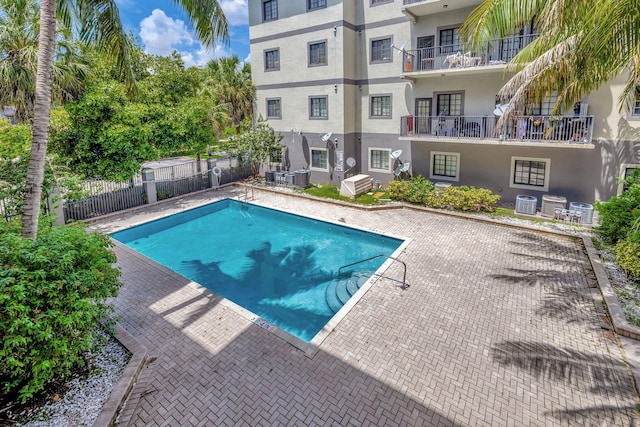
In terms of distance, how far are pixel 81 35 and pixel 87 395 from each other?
28.2 ft

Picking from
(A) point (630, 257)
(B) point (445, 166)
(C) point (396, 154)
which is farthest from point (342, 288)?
(B) point (445, 166)

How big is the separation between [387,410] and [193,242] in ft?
36.5

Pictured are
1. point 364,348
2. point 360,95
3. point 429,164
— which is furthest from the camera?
point 360,95

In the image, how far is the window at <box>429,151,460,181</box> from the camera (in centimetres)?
1808

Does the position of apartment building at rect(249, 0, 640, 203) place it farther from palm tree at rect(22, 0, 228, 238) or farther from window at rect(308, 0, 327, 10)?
palm tree at rect(22, 0, 228, 238)

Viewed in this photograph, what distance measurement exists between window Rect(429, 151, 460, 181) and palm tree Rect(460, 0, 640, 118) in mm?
6917

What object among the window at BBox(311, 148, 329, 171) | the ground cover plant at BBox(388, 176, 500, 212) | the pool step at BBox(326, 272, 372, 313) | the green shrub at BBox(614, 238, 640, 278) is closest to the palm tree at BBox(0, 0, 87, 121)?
the window at BBox(311, 148, 329, 171)

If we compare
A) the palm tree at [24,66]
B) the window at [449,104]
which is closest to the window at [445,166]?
the window at [449,104]

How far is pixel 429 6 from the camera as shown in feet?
52.9

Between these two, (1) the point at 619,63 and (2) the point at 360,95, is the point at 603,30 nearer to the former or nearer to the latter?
(1) the point at 619,63

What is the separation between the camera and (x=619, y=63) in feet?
25.8

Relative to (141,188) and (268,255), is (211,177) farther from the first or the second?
(268,255)

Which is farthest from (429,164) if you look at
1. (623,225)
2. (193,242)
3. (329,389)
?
(329,389)

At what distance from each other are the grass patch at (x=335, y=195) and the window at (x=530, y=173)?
609cm
